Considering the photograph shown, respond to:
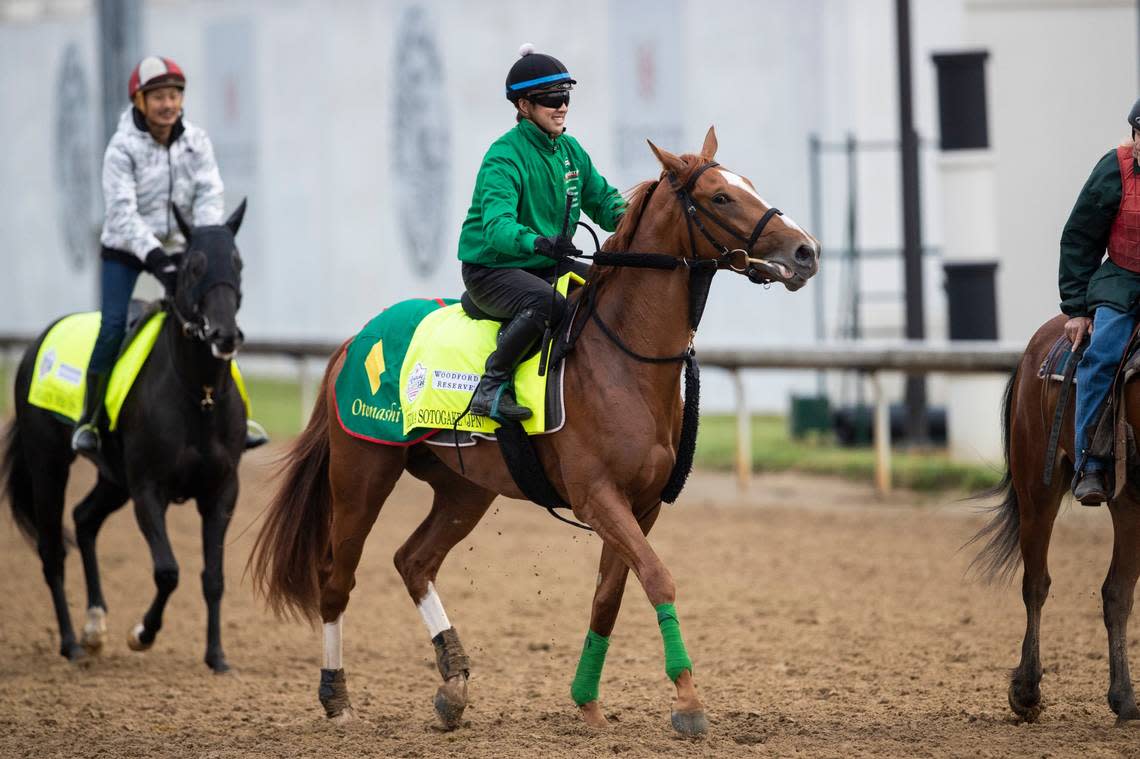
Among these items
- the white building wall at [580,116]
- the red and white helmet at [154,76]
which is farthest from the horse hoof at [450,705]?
the white building wall at [580,116]

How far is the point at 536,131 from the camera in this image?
607 cm

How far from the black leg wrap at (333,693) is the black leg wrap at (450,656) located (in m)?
0.45

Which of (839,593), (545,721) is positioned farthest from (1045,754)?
(839,593)

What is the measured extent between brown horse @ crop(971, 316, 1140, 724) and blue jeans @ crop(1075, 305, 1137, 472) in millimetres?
112

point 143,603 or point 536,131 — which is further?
point 143,603

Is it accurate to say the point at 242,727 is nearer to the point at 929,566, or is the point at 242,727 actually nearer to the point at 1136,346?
the point at 1136,346

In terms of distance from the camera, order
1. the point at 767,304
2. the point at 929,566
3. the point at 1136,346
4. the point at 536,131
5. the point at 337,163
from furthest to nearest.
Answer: the point at 337,163
the point at 767,304
the point at 929,566
the point at 536,131
the point at 1136,346

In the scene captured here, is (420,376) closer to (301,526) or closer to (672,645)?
(301,526)

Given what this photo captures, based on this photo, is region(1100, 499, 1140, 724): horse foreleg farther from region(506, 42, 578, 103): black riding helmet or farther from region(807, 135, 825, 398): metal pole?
region(807, 135, 825, 398): metal pole

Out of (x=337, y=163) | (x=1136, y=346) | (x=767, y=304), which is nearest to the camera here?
(x=1136, y=346)

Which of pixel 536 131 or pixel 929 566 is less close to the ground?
pixel 536 131

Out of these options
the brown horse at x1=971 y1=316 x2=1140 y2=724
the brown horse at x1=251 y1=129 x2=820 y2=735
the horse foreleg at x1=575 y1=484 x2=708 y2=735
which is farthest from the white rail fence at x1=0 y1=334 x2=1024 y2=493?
the horse foreleg at x1=575 y1=484 x2=708 y2=735

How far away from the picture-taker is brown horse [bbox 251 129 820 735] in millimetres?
5434

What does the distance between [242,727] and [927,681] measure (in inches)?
119
